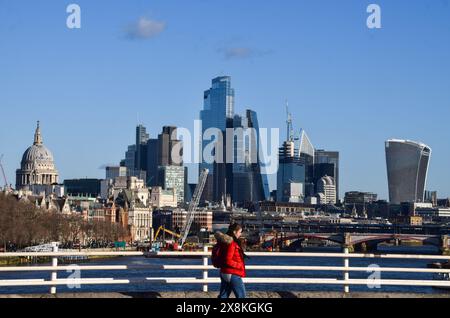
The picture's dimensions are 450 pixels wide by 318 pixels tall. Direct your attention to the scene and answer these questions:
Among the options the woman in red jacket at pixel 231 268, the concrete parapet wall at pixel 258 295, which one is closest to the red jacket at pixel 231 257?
the woman in red jacket at pixel 231 268

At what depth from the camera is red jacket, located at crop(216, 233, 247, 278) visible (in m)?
13.3

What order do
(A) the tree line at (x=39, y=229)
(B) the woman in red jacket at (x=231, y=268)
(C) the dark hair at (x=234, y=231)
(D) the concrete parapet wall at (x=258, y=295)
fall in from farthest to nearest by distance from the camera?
(A) the tree line at (x=39, y=229) → (D) the concrete parapet wall at (x=258, y=295) → (C) the dark hair at (x=234, y=231) → (B) the woman in red jacket at (x=231, y=268)

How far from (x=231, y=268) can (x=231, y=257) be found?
146mm

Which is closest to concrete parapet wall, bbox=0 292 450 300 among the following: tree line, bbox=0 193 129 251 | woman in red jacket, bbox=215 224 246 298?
woman in red jacket, bbox=215 224 246 298

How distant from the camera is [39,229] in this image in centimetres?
10200

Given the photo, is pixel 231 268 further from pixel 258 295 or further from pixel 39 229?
pixel 39 229

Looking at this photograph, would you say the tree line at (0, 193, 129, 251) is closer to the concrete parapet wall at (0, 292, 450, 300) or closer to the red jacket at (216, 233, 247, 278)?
the concrete parapet wall at (0, 292, 450, 300)

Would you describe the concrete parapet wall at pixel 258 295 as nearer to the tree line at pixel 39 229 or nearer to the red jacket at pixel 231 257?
the red jacket at pixel 231 257

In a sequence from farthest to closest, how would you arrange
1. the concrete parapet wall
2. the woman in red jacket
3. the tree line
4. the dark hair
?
the tree line, the concrete parapet wall, the dark hair, the woman in red jacket

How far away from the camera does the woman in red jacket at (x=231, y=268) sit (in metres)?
13.2

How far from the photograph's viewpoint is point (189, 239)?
18012 centimetres

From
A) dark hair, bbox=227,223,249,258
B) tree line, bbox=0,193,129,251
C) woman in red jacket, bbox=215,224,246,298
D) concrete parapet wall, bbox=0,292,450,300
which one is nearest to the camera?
woman in red jacket, bbox=215,224,246,298
